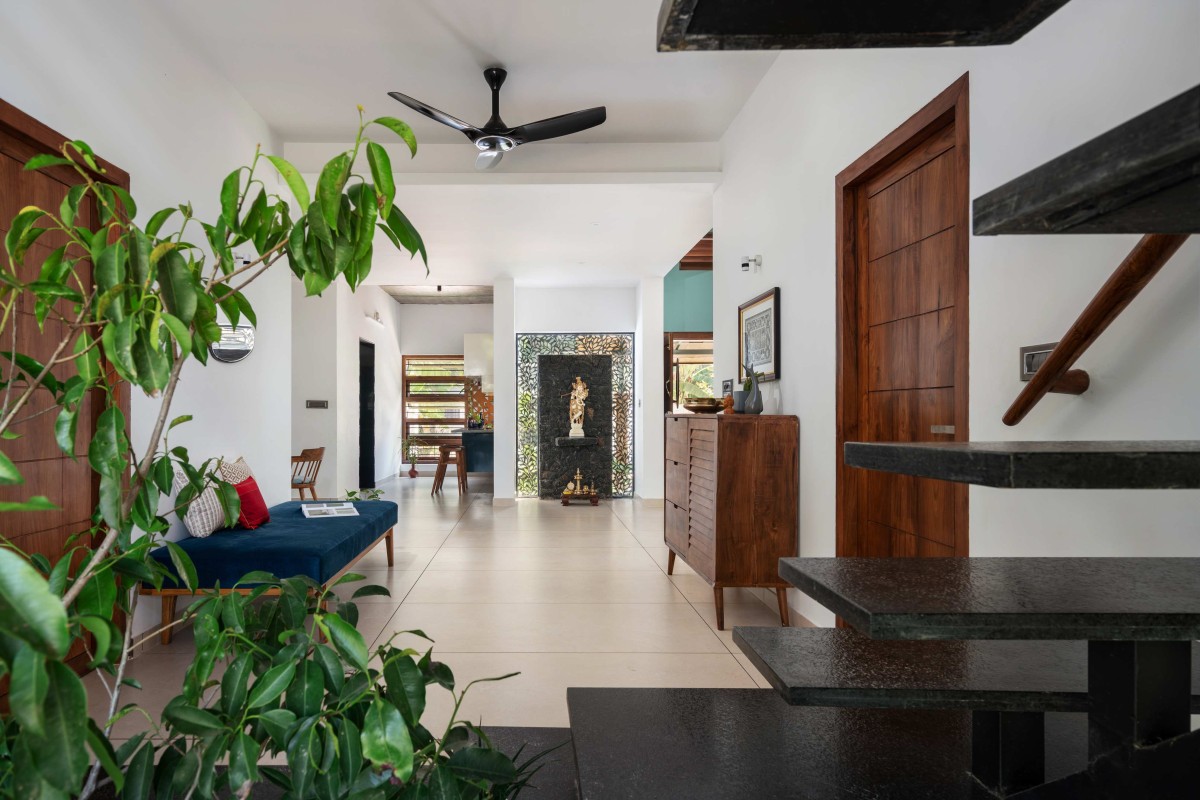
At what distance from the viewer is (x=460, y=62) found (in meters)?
3.93

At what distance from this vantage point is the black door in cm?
1042

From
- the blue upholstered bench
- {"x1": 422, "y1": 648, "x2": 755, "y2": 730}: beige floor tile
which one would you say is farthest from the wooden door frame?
the blue upholstered bench

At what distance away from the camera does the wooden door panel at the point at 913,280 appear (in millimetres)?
2523

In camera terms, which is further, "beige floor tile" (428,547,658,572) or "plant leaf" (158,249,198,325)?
"beige floor tile" (428,547,658,572)

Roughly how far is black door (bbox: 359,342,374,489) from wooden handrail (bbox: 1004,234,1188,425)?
32.0ft

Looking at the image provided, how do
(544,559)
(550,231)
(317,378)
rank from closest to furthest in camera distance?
(544,559)
(550,231)
(317,378)

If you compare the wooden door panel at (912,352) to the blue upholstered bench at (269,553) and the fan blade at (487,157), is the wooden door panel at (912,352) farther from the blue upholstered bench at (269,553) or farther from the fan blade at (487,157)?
the blue upholstered bench at (269,553)

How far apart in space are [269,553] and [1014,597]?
3.27m

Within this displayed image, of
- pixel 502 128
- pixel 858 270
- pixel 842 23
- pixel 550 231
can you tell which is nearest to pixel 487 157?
pixel 502 128

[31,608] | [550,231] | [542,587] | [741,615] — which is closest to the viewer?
[31,608]

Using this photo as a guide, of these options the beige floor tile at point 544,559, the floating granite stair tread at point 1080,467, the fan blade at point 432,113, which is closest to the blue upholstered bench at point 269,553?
the beige floor tile at point 544,559

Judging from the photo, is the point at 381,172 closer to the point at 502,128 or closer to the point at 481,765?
the point at 481,765

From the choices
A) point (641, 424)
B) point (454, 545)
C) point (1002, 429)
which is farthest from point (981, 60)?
point (641, 424)

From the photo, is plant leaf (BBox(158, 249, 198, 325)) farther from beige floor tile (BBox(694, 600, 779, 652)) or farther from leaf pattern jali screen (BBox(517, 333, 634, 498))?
leaf pattern jali screen (BBox(517, 333, 634, 498))
